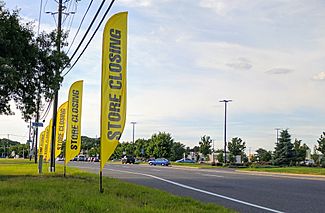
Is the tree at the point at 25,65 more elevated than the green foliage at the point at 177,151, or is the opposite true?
the tree at the point at 25,65

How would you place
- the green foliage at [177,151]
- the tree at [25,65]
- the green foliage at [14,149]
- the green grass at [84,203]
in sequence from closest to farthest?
the green grass at [84,203]
the tree at [25,65]
the green foliage at [177,151]
the green foliage at [14,149]

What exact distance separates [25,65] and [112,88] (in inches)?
319

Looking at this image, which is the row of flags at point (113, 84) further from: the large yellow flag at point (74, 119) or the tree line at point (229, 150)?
the tree line at point (229, 150)

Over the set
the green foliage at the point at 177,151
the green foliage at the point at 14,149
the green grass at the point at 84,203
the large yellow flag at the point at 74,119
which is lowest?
the green foliage at the point at 14,149

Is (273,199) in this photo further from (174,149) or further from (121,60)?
(174,149)

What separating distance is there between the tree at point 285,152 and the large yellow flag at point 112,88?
59166mm

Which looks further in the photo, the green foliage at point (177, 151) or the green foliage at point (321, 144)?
the green foliage at point (177, 151)

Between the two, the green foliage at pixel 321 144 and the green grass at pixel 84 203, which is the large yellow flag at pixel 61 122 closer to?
the green grass at pixel 84 203

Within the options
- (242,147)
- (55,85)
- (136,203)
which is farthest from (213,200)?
(242,147)

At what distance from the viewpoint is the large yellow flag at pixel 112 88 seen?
1192 centimetres

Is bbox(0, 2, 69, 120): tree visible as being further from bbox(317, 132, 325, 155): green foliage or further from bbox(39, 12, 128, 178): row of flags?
bbox(317, 132, 325, 155): green foliage

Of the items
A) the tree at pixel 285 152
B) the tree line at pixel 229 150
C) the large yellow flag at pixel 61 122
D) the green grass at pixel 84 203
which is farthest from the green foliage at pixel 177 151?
the green grass at pixel 84 203

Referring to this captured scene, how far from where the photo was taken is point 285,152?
2660 inches

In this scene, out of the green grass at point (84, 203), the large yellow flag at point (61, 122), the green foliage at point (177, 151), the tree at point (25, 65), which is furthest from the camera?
the green foliage at point (177, 151)
